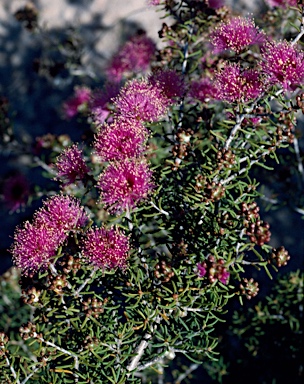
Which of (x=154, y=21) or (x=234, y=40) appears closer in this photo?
(x=234, y=40)

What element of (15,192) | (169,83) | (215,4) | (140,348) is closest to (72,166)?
(169,83)

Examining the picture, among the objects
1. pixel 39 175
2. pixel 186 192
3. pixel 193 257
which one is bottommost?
pixel 39 175

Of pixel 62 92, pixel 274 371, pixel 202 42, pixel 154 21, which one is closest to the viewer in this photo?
pixel 202 42

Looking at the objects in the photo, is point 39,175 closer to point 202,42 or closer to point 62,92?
point 62,92

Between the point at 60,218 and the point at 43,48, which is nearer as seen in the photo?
the point at 60,218

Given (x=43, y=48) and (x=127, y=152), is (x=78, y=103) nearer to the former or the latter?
(x=127, y=152)

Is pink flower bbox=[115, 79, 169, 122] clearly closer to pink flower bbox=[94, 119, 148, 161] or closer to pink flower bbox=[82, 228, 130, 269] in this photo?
pink flower bbox=[94, 119, 148, 161]

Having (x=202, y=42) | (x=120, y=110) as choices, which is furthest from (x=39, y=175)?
(x=120, y=110)
